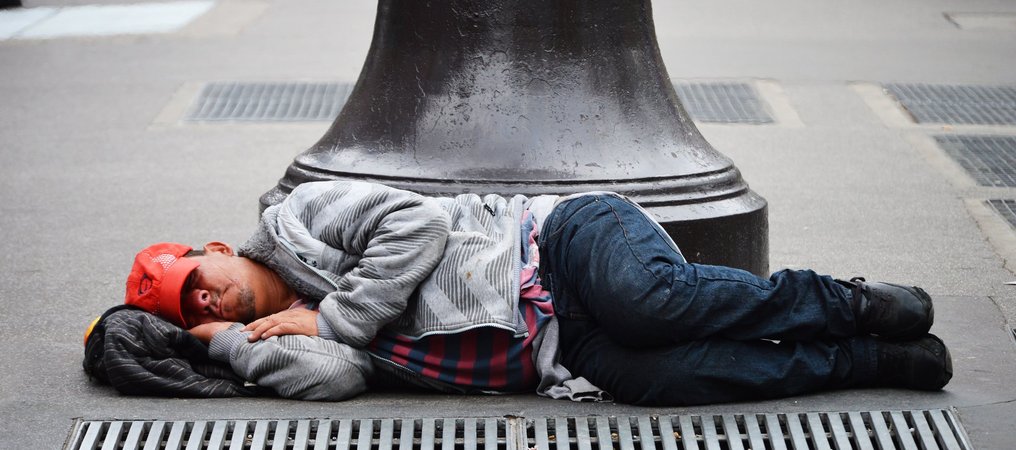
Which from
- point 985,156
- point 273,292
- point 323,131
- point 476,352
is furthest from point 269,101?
point 476,352

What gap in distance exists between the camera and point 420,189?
358 centimetres

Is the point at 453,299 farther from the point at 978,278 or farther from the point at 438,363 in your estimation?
the point at 978,278

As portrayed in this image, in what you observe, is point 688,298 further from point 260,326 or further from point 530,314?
point 260,326

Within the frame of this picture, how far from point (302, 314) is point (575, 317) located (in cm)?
67

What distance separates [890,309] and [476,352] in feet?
3.22

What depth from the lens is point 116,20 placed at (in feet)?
38.1

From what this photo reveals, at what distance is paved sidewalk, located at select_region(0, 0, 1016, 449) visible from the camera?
3.09m

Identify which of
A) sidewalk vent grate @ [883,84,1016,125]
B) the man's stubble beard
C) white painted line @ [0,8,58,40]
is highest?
the man's stubble beard

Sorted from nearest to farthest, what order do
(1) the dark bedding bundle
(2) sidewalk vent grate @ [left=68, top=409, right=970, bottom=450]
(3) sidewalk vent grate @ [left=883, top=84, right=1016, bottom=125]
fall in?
(2) sidewalk vent grate @ [left=68, top=409, right=970, bottom=450] < (1) the dark bedding bundle < (3) sidewalk vent grate @ [left=883, top=84, right=1016, bottom=125]

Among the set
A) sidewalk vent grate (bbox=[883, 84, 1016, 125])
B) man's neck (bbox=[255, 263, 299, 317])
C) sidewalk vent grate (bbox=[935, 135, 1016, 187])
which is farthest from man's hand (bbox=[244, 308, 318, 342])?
sidewalk vent grate (bbox=[883, 84, 1016, 125])

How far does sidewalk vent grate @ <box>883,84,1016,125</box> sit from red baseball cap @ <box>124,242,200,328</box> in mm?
5931

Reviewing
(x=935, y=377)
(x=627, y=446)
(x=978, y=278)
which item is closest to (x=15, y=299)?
(x=627, y=446)

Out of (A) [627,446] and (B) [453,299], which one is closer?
(A) [627,446]

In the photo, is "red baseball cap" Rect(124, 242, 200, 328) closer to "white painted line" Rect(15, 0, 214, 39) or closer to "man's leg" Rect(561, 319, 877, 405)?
"man's leg" Rect(561, 319, 877, 405)
